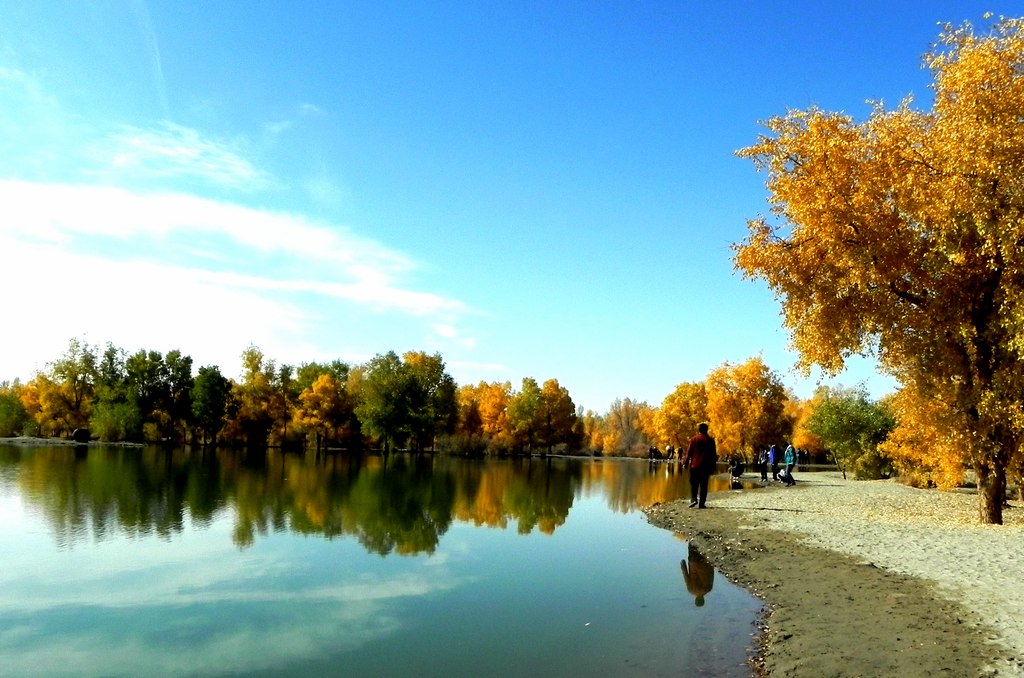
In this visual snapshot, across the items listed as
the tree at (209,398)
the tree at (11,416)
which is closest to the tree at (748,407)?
Answer: the tree at (209,398)

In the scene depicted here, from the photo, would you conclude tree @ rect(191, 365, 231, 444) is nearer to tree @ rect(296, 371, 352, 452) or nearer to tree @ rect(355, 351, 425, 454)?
tree @ rect(296, 371, 352, 452)

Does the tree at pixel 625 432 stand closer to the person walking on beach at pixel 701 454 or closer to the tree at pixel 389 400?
the tree at pixel 389 400

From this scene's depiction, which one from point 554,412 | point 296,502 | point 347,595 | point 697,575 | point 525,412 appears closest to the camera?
point 347,595

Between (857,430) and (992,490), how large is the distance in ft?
89.9

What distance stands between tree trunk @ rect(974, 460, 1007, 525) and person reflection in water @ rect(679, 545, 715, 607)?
26.4ft

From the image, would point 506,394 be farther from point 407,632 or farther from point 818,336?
point 407,632

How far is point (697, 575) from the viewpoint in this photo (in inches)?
533

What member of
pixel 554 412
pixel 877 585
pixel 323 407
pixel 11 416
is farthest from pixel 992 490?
pixel 11 416

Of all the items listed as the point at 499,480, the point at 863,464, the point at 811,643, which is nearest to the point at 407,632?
the point at 811,643

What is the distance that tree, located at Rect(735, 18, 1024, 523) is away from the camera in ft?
48.8

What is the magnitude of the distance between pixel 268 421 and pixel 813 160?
85.9 meters

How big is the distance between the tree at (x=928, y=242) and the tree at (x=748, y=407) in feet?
148

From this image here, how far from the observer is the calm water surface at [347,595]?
8.50 m

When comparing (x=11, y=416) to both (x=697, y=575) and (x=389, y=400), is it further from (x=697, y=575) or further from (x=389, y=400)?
(x=697, y=575)
